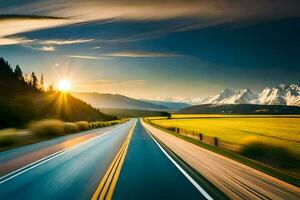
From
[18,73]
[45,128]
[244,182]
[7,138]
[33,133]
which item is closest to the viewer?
[244,182]

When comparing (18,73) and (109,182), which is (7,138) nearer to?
(109,182)

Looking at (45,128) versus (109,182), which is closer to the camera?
(109,182)

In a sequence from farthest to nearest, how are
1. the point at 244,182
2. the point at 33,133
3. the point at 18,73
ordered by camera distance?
the point at 18,73, the point at 33,133, the point at 244,182

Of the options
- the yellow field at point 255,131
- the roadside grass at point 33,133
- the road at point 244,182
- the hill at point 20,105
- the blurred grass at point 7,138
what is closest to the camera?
the road at point 244,182

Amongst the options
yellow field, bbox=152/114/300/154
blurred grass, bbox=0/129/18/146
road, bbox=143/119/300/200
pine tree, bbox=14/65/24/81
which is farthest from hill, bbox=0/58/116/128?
road, bbox=143/119/300/200

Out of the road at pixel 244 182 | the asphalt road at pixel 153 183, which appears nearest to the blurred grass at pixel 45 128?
the asphalt road at pixel 153 183

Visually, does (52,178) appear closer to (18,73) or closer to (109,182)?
(109,182)

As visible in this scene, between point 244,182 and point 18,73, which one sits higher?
point 18,73

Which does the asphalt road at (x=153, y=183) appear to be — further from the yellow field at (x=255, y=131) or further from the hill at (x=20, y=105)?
the hill at (x=20, y=105)

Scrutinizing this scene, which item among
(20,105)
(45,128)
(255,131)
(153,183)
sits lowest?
(153,183)

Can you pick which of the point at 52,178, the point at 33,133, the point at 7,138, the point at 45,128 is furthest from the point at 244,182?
the point at 45,128

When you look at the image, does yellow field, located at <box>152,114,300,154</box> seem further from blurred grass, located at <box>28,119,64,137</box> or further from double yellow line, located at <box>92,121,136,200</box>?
blurred grass, located at <box>28,119,64,137</box>

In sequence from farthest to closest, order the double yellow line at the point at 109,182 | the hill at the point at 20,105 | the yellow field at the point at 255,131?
1. the hill at the point at 20,105
2. the yellow field at the point at 255,131
3. the double yellow line at the point at 109,182

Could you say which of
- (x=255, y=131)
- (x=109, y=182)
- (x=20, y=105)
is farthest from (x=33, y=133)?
(x=20, y=105)
